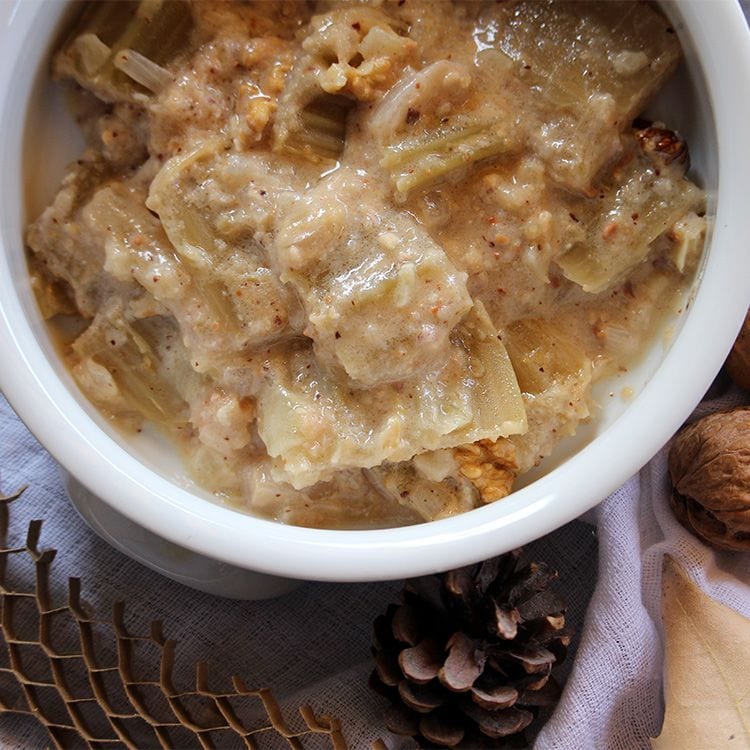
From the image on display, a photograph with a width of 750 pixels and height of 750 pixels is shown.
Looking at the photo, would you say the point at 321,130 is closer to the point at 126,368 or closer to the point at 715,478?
the point at 126,368

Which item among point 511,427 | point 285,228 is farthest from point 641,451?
point 285,228

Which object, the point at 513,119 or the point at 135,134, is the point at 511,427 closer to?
the point at 513,119

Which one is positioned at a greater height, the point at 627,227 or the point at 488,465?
the point at 627,227

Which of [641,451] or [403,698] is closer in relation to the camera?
[641,451]

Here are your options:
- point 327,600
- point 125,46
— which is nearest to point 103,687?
point 327,600

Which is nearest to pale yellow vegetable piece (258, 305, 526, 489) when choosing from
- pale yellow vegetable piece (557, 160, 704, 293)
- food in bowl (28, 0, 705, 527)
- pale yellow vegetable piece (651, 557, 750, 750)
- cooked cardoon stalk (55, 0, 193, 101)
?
food in bowl (28, 0, 705, 527)

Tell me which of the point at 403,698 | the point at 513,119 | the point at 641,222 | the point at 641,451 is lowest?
the point at 403,698
